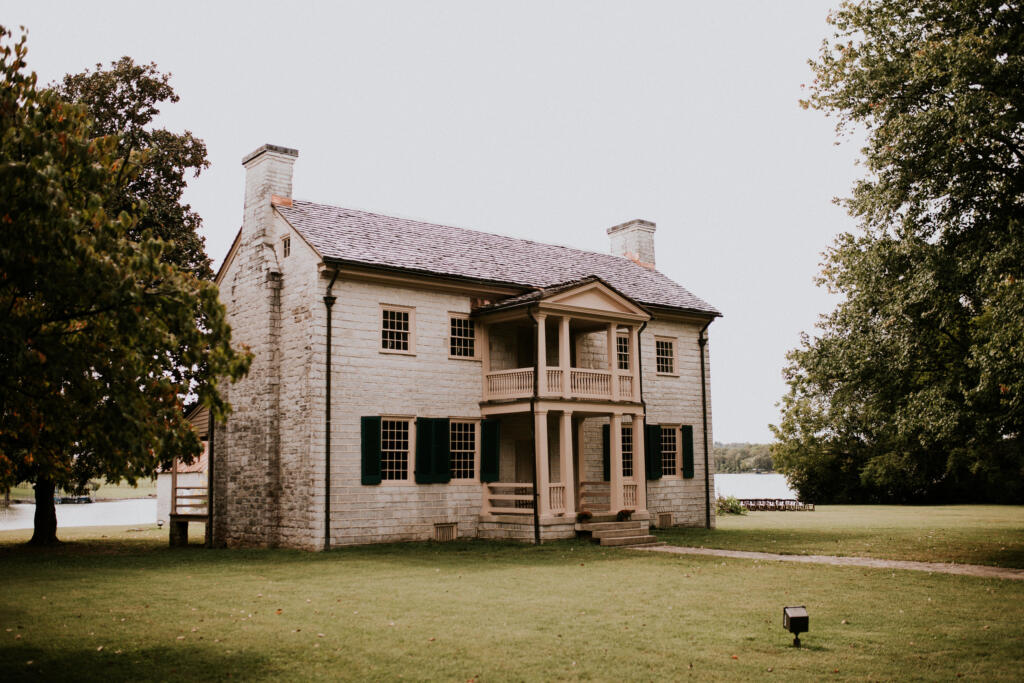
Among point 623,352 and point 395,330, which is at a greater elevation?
point 395,330

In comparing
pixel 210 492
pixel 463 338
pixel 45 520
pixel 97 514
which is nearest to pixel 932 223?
pixel 463 338

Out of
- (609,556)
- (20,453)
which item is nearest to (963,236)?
(609,556)

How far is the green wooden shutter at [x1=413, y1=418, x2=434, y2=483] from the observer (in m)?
21.8

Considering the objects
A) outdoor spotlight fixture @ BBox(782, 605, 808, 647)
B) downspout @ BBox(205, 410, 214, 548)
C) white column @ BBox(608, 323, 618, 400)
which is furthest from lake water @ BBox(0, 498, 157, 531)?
outdoor spotlight fixture @ BBox(782, 605, 808, 647)

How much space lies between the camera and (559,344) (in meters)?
23.0

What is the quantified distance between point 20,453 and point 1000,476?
4366cm

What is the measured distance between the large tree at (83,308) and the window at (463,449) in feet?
45.5

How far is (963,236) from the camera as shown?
1848 cm

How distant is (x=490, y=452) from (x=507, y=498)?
140 cm

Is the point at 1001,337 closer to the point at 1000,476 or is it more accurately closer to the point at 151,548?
the point at 151,548

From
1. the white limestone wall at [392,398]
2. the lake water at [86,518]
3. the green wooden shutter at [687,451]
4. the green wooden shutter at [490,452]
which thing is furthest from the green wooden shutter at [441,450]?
the lake water at [86,518]

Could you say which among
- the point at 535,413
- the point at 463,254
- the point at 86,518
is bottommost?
the point at 86,518

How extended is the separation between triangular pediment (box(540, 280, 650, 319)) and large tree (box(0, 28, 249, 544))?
45.0 feet

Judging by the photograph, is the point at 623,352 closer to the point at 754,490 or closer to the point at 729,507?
the point at 729,507
